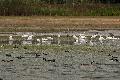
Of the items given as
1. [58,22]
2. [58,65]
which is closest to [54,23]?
[58,22]

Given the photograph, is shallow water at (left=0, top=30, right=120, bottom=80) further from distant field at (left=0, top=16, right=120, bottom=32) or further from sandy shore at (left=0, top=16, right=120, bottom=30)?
sandy shore at (left=0, top=16, right=120, bottom=30)

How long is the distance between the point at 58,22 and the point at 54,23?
1.84ft

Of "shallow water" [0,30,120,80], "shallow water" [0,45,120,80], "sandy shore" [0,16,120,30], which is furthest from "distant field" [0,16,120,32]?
"shallow water" [0,45,120,80]

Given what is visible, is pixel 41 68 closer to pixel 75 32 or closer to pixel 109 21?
pixel 75 32

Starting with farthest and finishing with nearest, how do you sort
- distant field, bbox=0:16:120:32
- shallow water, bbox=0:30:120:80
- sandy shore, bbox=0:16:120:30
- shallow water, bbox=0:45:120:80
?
sandy shore, bbox=0:16:120:30 < distant field, bbox=0:16:120:32 < shallow water, bbox=0:30:120:80 < shallow water, bbox=0:45:120:80

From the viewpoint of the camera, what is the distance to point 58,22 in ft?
124

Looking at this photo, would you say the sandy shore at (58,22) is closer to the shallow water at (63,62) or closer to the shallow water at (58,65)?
the shallow water at (63,62)

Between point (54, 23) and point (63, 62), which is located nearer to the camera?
point (63, 62)

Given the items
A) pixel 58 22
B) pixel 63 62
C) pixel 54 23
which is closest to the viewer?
pixel 63 62

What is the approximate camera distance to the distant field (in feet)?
116

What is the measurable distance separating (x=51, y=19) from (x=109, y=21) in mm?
4412

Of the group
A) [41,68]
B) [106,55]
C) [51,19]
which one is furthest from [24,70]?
[51,19]

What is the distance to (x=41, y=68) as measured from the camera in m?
16.9

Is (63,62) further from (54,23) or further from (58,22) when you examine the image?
(58,22)
